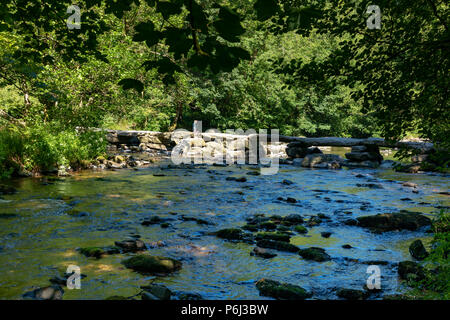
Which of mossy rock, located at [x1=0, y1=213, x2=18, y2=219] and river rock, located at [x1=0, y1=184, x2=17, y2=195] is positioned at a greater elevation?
river rock, located at [x1=0, y1=184, x2=17, y2=195]

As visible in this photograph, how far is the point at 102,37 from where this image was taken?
63.5ft

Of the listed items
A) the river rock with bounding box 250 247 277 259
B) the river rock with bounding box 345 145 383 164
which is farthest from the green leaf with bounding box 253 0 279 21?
the river rock with bounding box 345 145 383 164

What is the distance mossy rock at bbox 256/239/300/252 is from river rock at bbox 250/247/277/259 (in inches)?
8.2

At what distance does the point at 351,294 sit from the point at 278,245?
1911mm

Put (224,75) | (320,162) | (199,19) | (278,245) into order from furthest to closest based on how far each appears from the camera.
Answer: (224,75) → (320,162) → (278,245) → (199,19)

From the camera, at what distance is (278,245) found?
6.20 meters

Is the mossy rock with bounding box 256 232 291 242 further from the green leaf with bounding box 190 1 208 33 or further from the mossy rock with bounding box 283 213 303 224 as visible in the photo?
the green leaf with bounding box 190 1 208 33

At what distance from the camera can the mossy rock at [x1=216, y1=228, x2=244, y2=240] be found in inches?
265

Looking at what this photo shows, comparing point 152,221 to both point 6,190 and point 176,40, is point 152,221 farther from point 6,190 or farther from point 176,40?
point 176,40

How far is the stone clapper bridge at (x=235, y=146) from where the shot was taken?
20.1 metres

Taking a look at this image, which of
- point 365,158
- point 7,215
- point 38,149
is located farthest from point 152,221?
point 365,158

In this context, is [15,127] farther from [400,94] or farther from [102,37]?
[400,94]
